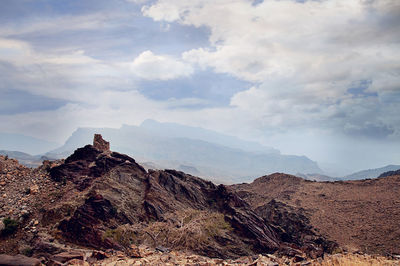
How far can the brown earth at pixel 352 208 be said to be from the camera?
35225mm

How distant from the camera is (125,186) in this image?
32.8 m

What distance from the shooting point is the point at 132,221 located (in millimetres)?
28453

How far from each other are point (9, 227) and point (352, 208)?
44638 mm

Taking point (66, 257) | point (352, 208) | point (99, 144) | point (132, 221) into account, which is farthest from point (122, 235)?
point (352, 208)

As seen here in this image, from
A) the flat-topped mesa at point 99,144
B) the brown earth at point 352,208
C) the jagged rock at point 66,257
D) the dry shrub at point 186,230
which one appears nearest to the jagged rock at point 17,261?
the jagged rock at point 66,257

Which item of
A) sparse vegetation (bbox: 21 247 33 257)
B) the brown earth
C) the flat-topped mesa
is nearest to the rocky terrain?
sparse vegetation (bbox: 21 247 33 257)

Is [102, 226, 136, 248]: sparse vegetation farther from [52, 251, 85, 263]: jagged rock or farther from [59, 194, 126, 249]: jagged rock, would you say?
[52, 251, 85, 263]: jagged rock

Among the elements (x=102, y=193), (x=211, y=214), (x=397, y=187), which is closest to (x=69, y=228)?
(x=102, y=193)

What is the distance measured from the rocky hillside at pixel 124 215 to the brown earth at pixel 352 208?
129 inches

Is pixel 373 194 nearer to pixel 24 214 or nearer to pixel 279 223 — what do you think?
pixel 279 223

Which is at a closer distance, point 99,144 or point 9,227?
point 9,227

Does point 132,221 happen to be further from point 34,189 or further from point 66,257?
point 34,189

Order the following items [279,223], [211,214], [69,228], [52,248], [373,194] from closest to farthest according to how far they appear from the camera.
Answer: [52,248]
[69,228]
[211,214]
[279,223]
[373,194]

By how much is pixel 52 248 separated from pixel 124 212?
314 inches
